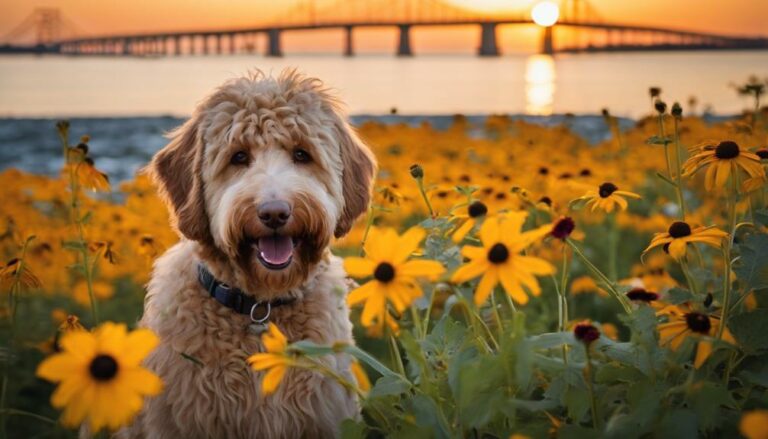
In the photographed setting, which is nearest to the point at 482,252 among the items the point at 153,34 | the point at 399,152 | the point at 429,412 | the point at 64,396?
the point at 429,412

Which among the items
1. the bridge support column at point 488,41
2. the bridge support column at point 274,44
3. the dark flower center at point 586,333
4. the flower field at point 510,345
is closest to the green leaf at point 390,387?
the flower field at point 510,345

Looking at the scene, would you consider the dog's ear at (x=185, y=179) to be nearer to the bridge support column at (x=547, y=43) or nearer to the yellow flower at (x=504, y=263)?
the yellow flower at (x=504, y=263)

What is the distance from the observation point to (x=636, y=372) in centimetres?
216

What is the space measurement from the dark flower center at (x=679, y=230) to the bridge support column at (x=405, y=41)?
4313cm

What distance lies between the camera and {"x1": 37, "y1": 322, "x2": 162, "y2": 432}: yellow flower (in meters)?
1.58

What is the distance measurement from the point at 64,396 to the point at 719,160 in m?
1.93

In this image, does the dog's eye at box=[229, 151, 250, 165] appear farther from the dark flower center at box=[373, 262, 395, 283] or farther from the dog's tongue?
the dark flower center at box=[373, 262, 395, 283]

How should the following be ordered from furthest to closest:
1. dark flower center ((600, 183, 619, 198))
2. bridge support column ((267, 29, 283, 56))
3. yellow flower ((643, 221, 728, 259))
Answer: bridge support column ((267, 29, 283, 56)) < dark flower center ((600, 183, 619, 198)) < yellow flower ((643, 221, 728, 259))

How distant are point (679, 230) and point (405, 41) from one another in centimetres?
4413

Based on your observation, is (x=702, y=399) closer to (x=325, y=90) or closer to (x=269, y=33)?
(x=325, y=90)

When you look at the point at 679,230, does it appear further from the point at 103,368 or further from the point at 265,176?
the point at 103,368

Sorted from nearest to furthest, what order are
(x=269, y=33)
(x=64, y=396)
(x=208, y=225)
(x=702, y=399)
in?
(x=64, y=396)
(x=702, y=399)
(x=208, y=225)
(x=269, y=33)

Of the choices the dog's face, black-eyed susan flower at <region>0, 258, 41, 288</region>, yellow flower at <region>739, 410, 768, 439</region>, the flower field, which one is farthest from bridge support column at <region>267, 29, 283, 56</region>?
yellow flower at <region>739, 410, 768, 439</region>

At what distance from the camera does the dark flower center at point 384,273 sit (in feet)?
6.04
